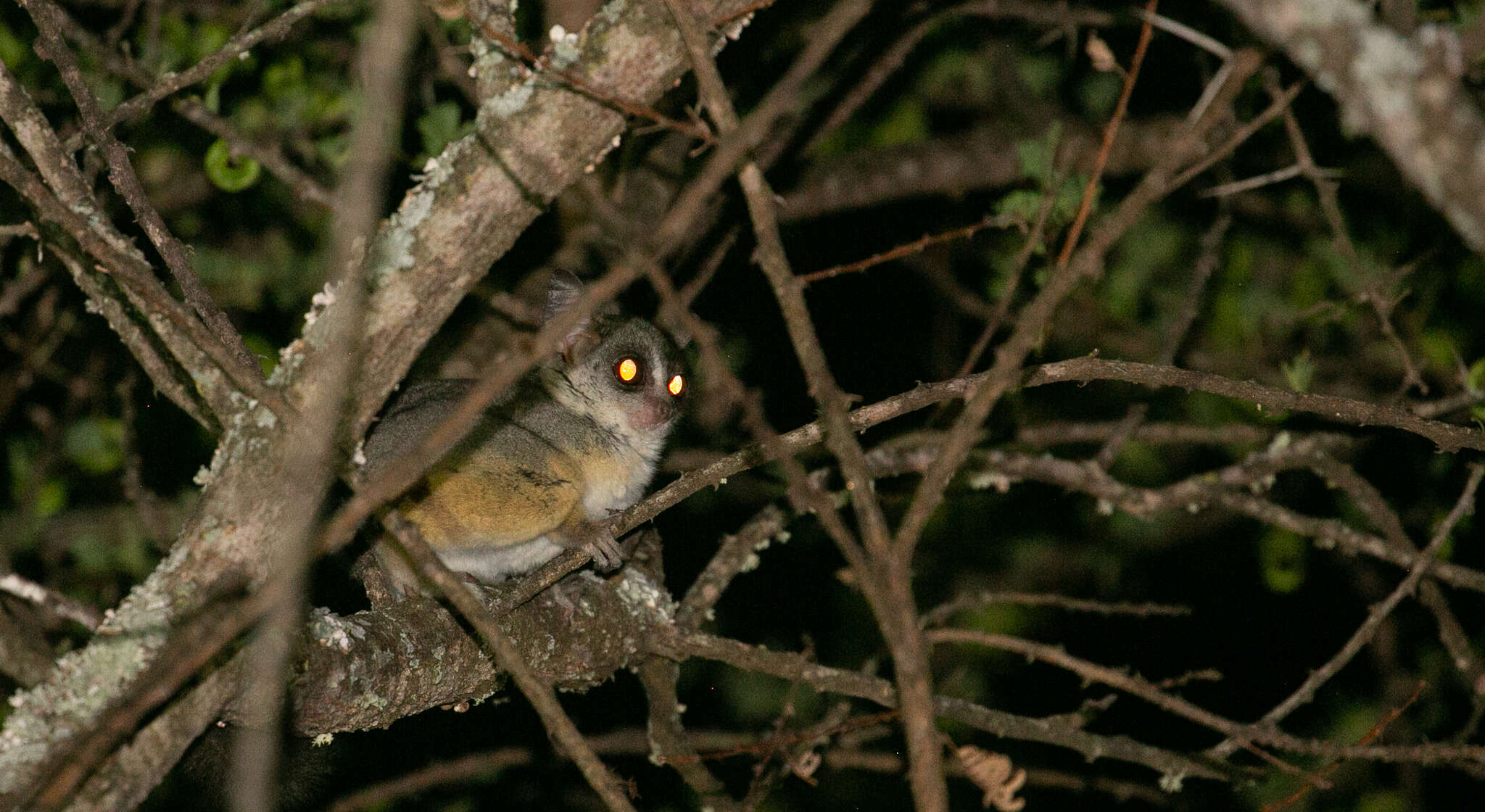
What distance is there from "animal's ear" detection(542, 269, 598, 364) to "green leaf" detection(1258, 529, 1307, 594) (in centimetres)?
270

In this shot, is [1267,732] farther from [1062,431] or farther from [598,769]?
[598,769]

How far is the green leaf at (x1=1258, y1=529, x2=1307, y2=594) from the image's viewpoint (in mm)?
4582

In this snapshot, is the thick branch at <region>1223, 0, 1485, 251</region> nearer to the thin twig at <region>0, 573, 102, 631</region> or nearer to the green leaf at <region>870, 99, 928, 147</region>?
the thin twig at <region>0, 573, 102, 631</region>

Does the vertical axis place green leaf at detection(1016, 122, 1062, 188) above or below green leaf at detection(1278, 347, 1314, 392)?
above

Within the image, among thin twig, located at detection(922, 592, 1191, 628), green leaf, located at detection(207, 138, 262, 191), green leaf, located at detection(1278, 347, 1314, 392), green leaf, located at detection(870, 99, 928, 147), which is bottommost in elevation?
thin twig, located at detection(922, 592, 1191, 628)

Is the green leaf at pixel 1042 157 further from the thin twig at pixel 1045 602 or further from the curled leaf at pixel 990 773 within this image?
the curled leaf at pixel 990 773

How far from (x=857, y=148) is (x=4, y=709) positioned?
4237 millimetres

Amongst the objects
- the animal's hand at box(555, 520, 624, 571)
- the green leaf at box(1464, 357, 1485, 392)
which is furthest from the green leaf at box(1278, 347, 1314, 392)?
the animal's hand at box(555, 520, 624, 571)

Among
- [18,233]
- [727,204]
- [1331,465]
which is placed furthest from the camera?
[727,204]

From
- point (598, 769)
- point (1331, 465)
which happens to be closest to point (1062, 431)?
point (1331, 465)

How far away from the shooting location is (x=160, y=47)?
4637 mm

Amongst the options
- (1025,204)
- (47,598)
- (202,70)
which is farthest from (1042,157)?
(47,598)

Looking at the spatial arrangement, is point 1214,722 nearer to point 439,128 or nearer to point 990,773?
point 990,773

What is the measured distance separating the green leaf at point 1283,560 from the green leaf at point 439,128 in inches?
132
